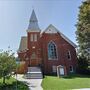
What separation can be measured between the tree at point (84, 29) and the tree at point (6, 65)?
14.6m

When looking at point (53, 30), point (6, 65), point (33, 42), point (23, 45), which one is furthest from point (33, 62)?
point (6, 65)

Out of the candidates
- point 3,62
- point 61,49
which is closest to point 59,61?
point 61,49

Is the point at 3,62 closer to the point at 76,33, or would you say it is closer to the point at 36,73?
the point at 36,73

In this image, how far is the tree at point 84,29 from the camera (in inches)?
1636

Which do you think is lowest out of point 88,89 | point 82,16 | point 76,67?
point 88,89

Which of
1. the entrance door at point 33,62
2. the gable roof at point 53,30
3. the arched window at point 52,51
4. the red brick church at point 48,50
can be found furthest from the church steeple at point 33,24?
the entrance door at point 33,62

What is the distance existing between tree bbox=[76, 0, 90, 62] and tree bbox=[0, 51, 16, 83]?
14595 mm

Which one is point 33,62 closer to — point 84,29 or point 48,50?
point 48,50

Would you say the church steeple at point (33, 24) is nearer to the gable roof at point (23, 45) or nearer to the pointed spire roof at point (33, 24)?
the pointed spire roof at point (33, 24)

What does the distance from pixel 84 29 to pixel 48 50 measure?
28.1 ft

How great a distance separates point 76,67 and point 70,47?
4.02m

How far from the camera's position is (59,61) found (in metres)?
46.5

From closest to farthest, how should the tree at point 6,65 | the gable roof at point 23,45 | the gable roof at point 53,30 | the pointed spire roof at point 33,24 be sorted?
the tree at point 6,65 → the gable roof at point 53,30 → the pointed spire roof at point 33,24 → the gable roof at point 23,45

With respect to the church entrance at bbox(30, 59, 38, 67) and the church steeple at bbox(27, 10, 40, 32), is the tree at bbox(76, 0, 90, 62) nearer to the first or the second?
the church steeple at bbox(27, 10, 40, 32)
